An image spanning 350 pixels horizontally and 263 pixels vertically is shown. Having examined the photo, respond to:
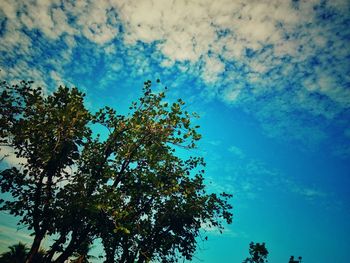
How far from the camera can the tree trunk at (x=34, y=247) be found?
16.0 m

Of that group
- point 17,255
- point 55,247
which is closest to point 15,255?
point 17,255

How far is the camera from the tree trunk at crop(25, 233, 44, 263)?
1596cm

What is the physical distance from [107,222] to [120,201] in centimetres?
213

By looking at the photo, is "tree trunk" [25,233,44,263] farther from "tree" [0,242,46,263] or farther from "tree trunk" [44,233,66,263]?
"tree" [0,242,46,263]

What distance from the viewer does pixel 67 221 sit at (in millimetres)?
16688

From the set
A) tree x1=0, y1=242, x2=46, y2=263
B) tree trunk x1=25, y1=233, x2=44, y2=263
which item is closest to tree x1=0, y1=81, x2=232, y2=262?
tree trunk x1=25, y1=233, x2=44, y2=263

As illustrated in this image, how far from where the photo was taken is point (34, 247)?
16.2 m

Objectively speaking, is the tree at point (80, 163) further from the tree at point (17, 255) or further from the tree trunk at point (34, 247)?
the tree at point (17, 255)

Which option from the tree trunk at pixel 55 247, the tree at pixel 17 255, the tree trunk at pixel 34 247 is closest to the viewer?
the tree trunk at pixel 34 247

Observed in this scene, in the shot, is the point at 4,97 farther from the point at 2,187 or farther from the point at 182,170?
the point at 182,170

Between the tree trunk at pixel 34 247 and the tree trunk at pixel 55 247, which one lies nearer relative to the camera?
the tree trunk at pixel 34 247

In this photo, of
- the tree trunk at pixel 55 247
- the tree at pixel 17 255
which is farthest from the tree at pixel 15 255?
the tree trunk at pixel 55 247

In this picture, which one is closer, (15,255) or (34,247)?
(34,247)

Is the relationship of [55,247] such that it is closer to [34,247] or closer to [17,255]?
[34,247]
